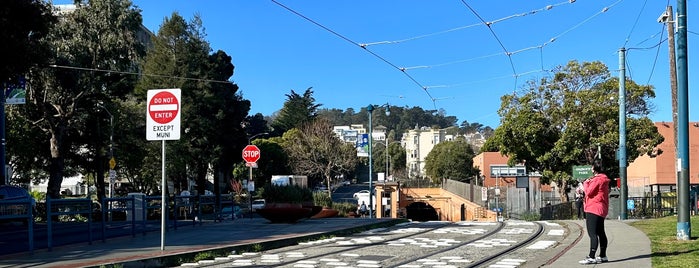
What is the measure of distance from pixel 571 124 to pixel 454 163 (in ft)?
158

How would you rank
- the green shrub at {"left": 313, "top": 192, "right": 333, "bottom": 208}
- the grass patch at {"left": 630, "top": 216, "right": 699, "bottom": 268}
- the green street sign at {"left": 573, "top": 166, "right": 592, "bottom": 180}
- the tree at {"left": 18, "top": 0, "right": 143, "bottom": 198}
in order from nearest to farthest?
the grass patch at {"left": 630, "top": 216, "right": 699, "bottom": 268}, the green shrub at {"left": 313, "top": 192, "right": 333, "bottom": 208}, the green street sign at {"left": 573, "top": 166, "right": 592, "bottom": 180}, the tree at {"left": 18, "top": 0, "right": 143, "bottom": 198}

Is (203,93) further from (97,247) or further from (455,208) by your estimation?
(97,247)

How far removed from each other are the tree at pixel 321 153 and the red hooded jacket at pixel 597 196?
2047 inches

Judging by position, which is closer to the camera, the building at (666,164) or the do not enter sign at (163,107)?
the do not enter sign at (163,107)

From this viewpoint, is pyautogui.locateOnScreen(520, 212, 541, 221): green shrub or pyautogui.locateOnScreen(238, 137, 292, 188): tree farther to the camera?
pyautogui.locateOnScreen(238, 137, 292, 188): tree

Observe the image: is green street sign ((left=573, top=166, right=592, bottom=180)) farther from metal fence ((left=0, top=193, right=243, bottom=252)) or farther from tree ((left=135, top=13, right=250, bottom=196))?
tree ((left=135, top=13, right=250, bottom=196))

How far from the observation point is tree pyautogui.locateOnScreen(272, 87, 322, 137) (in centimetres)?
9831

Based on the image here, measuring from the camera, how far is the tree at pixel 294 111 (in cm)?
9831

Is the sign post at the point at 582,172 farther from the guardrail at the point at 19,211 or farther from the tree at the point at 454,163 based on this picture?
the tree at the point at 454,163

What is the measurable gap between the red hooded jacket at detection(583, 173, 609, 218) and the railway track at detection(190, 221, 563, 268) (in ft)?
5.07

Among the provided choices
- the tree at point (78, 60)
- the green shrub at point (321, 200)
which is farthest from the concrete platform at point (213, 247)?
the tree at point (78, 60)

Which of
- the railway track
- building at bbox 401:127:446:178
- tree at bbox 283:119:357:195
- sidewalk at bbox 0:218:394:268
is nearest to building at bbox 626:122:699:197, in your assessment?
tree at bbox 283:119:357:195

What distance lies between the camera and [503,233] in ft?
59.0

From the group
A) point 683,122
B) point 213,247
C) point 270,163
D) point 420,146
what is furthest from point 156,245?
point 420,146
